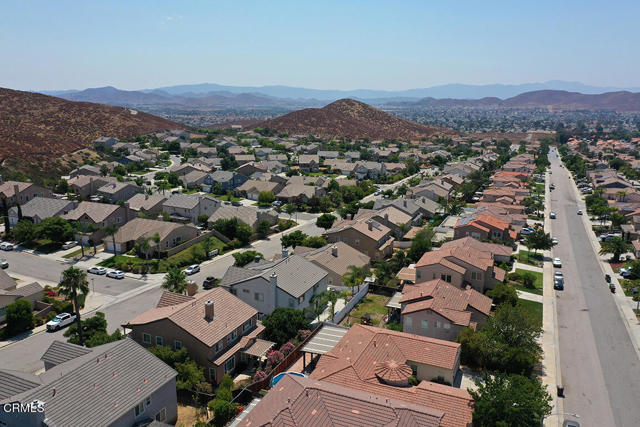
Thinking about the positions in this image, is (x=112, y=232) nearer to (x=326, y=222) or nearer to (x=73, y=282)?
(x=73, y=282)

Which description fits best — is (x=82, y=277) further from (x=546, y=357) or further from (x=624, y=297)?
(x=624, y=297)

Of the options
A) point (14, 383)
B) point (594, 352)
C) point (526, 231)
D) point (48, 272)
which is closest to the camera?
point (14, 383)

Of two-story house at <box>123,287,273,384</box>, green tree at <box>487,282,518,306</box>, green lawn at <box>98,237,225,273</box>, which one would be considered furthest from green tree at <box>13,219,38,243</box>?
green tree at <box>487,282,518,306</box>

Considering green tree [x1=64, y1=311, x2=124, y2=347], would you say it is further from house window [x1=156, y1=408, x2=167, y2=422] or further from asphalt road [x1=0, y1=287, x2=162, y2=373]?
house window [x1=156, y1=408, x2=167, y2=422]

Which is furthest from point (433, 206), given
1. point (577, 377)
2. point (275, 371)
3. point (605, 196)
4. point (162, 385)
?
point (162, 385)

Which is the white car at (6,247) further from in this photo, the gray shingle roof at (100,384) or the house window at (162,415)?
the house window at (162,415)

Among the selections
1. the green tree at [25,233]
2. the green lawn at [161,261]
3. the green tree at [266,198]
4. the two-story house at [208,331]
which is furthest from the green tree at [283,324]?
the green tree at [266,198]

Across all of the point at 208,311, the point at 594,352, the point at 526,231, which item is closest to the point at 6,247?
the point at 208,311
